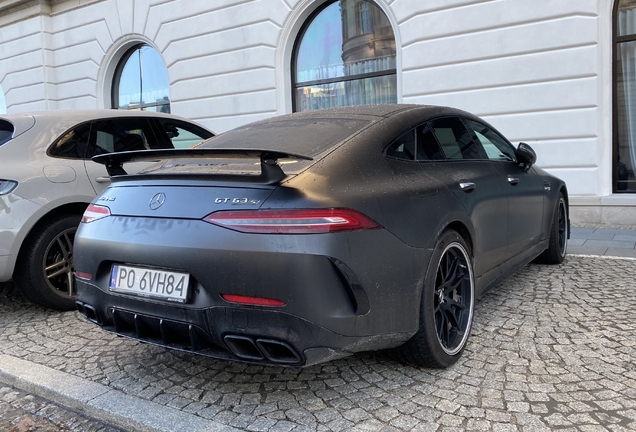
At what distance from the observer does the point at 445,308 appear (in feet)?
9.55

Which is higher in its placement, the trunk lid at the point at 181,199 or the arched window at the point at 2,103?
the arched window at the point at 2,103

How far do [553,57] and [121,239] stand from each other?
7395 millimetres

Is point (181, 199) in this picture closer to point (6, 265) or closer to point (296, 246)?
point (296, 246)

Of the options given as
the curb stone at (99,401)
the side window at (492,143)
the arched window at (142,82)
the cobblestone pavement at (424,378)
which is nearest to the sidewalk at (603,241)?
the cobblestone pavement at (424,378)

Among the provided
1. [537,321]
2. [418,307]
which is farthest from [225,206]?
[537,321]

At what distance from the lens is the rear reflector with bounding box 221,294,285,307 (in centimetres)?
220

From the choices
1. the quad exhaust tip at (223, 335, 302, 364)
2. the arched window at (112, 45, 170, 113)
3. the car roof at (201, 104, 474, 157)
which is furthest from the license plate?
the arched window at (112, 45, 170, 113)

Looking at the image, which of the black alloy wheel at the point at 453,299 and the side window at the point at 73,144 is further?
the side window at the point at 73,144

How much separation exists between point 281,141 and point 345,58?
322 inches

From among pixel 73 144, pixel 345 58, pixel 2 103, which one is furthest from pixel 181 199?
pixel 2 103

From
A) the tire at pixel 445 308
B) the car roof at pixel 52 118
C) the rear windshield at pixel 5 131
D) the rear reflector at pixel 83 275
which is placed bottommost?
the tire at pixel 445 308

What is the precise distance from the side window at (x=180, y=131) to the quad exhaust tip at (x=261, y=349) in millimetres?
3213

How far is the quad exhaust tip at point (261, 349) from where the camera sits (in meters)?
2.21

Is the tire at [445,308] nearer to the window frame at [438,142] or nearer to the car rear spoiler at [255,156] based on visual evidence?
the window frame at [438,142]
